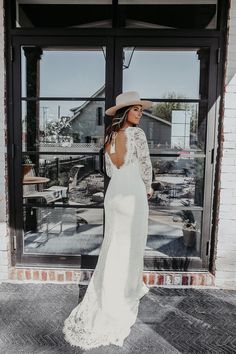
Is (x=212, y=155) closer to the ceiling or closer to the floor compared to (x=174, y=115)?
closer to the floor

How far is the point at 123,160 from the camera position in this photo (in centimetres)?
274

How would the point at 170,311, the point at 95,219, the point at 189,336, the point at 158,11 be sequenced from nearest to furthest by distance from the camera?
the point at 189,336 < the point at 170,311 < the point at 158,11 < the point at 95,219

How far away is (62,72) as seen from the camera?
133 inches

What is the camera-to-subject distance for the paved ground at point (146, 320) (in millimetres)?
2506

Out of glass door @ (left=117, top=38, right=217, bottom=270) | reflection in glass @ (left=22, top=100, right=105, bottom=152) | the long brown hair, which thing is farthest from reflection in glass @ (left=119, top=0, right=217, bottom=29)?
the long brown hair

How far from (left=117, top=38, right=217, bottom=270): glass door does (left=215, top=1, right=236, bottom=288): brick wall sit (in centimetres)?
14

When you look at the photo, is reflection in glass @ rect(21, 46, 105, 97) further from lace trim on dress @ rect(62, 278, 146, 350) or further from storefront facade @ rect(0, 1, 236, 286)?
lace trim on dress @ rect(62, 278, 146, 350)

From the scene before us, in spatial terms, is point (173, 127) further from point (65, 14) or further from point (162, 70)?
point (65, 14)

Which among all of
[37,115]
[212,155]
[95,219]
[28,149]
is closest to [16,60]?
[37,115]

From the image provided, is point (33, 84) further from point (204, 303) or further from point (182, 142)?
point (204, 303)

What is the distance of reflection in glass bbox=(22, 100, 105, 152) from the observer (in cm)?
344

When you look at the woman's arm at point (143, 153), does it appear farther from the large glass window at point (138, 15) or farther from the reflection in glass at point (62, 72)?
the large glass window at point (138, 15)

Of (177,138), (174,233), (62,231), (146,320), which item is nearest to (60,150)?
(62,231)

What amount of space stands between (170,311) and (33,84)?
100 inches
